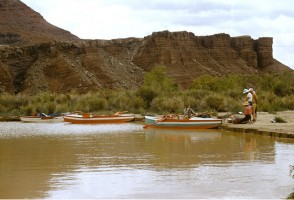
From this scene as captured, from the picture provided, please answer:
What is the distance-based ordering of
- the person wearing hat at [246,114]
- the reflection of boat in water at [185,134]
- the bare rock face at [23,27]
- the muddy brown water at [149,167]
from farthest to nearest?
the bare rock face at [23,27] → the person wearing hat at [246,114] → the reflection of boat in water at [185,134] → the muddy brown water at [149,167]

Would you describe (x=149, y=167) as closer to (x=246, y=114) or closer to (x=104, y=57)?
(x=246, y=114)

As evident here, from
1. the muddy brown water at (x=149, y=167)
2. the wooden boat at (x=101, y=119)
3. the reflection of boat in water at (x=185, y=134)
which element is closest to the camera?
the muddy brown water at (x=149, y=167)

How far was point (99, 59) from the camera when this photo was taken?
9544 cm

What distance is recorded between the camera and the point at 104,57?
98.4m

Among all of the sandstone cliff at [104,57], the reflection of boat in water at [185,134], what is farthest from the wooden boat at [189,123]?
the sandstone cliff at [104,57]

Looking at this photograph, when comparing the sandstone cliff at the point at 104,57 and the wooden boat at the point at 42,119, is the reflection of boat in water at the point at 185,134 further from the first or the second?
the sandstone cliff at the point at 104,57

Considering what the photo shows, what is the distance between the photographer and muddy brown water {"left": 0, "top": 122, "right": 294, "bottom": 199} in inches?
380

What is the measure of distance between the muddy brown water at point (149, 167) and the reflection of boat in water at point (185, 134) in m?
0.18

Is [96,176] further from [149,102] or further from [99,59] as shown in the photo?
[99,59]

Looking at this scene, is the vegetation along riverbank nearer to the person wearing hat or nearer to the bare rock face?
the person wearing hat

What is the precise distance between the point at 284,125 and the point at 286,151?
6.68 metres

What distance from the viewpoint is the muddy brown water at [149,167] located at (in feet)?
31.7

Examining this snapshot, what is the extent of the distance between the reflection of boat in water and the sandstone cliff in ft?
200

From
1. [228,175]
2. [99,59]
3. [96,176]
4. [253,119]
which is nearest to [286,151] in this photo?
[228,175]
